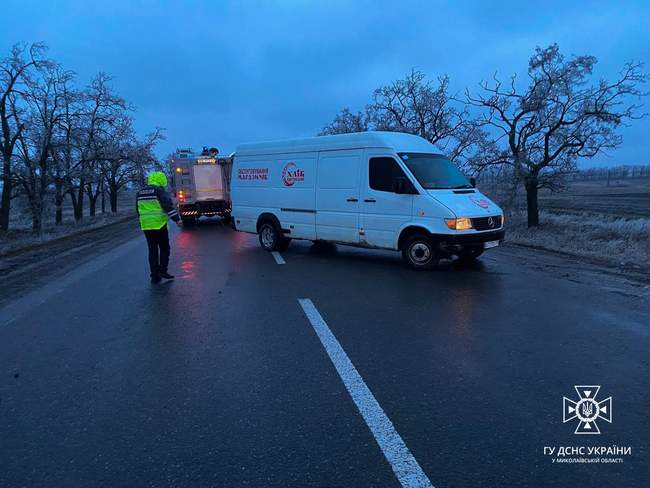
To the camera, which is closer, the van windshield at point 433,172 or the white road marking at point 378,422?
the white road marking at point 378,422

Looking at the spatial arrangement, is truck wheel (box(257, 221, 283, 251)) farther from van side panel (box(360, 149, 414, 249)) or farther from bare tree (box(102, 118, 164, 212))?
bare tree (box(102, 118, 164, 212))

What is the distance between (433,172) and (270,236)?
458 cm

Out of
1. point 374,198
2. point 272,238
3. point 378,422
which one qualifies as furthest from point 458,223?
point 378,422

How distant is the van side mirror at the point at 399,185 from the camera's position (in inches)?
347

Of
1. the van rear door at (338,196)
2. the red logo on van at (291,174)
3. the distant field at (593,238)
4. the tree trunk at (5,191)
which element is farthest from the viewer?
the tree trunk at (5,191)

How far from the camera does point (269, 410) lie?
11.4ft

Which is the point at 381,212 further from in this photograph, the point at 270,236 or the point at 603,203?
the point at 603,203

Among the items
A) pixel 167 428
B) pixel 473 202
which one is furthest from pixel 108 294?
pixel 473 202

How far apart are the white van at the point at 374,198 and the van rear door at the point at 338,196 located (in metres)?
0.02

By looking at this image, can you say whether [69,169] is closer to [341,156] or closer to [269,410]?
[341,156]

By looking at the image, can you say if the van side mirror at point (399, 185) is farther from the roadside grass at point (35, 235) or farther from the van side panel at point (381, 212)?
the roadside grass at point (35, 235)

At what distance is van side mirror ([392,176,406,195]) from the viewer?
881 cm

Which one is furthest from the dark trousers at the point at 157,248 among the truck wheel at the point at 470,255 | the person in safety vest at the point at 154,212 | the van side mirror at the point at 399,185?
the truck wheel at the point at 470,255

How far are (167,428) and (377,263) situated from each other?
6896mm
